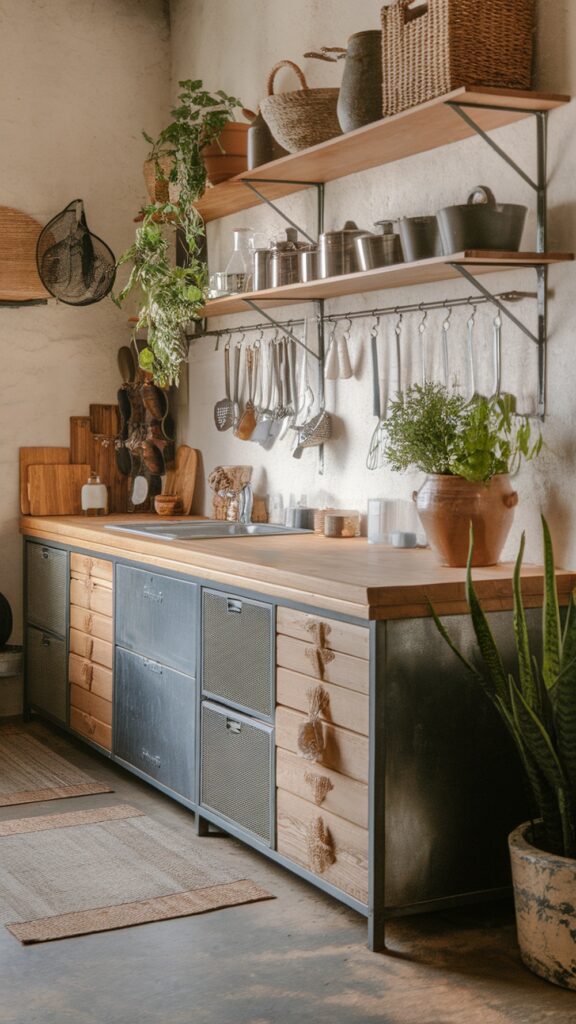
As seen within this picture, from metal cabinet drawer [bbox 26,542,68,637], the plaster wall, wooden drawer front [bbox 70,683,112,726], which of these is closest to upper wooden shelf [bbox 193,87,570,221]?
the plaster wall

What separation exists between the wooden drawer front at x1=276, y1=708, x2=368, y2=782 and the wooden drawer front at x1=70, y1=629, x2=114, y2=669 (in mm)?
1295

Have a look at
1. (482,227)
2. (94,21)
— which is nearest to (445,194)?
(482,227)

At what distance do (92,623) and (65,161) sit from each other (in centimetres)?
213

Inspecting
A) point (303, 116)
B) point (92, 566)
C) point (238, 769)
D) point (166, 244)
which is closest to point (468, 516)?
point (238, 769)

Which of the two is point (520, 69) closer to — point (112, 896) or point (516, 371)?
point (516, 371)

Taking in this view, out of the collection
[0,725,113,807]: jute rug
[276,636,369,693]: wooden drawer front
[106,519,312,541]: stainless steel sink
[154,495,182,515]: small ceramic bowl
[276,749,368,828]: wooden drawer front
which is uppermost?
[154,495,182,515]: small ceramic bowl

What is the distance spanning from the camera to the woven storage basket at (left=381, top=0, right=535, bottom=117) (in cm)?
309

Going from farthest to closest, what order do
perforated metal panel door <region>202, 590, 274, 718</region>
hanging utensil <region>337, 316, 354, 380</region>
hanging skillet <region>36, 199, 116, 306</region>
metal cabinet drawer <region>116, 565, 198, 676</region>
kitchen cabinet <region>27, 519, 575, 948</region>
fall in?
hanging skillet <region>36, 199, 116, 306</region>, hanging utensil <region>337, 316, 354, 380</region>, metal cabinet drawer <region>116, 565, 198, 676</region>, perforated metal panel door <region>202, 590, 274, 718</region>, kitchen cabinet <region>27, 519, 575, 948</region>

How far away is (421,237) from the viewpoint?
10.9 ft

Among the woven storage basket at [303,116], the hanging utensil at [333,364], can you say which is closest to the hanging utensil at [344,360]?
the hanging utensil at [333,364]

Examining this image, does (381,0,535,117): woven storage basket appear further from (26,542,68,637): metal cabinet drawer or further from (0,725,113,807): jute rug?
(0,725,113,807): jute rug

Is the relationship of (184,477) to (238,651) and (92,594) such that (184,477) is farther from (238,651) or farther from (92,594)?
(238,651)

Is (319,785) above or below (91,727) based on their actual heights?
above

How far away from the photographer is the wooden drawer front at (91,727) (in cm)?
436
